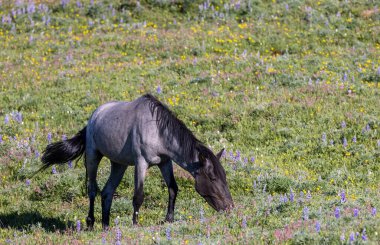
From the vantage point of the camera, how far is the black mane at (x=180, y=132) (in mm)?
11938

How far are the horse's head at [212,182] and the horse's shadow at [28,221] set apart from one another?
2.90 m

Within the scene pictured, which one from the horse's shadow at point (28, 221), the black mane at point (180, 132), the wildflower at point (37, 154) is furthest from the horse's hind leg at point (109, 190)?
the wildflower at point (37, 154)

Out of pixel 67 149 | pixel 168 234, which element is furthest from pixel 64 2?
pixel 168 234

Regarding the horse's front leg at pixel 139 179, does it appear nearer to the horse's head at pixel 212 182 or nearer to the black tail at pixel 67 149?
the horse's head at pixel 212 182

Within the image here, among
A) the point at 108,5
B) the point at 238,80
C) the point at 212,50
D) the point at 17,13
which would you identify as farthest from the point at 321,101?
the point at 17,13

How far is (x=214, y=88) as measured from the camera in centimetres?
2083

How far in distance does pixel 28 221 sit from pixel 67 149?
1.58m

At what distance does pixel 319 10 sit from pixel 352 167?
1406cm

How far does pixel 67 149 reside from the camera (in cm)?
Result: 1370

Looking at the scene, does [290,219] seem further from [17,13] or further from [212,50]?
[17,13]

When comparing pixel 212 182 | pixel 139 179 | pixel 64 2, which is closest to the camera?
pixel 212 182

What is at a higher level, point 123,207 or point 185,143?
point 185,143

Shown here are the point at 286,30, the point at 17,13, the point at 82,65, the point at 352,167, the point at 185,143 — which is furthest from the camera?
the point at 17,13

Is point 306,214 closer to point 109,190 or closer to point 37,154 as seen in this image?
point 109,190
